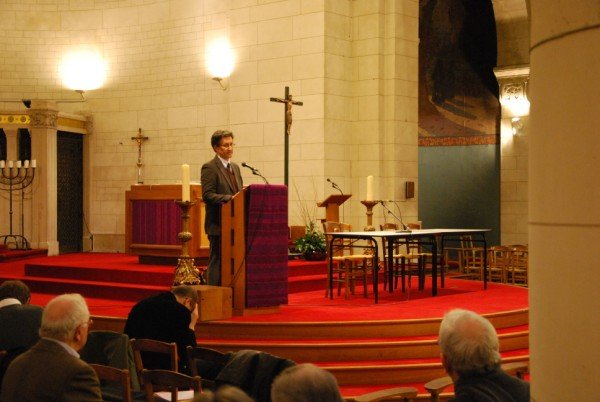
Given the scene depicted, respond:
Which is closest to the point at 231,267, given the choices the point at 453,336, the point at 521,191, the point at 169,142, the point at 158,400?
the point at 158,400

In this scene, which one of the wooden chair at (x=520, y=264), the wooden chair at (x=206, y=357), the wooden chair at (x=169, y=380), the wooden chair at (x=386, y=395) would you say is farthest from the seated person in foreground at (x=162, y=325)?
the wooden chair at (x=520, y=264)

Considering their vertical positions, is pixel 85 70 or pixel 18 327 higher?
pixel 85 70

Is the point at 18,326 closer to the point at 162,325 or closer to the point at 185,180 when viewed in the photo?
the point at 162,325

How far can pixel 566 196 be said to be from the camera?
1.98 metres

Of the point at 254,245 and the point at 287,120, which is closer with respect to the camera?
Answer: the point at 254,245

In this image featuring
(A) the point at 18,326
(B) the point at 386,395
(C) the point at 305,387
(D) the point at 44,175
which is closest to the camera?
(C) the point at 305,387

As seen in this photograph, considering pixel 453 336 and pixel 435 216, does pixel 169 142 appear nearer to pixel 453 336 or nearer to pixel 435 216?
pixel 435 216

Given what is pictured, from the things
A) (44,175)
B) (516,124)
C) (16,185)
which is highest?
(516,124)

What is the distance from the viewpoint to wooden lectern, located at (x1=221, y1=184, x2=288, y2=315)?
732 cm

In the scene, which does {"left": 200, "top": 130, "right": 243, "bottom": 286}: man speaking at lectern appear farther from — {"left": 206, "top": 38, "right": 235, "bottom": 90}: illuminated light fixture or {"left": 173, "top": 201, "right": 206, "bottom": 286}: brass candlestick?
{"left": 206, "top": 38, "right": 235, "bottom": 90}: illuminated light fixture

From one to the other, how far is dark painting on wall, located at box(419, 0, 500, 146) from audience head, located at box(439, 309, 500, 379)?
12.7 metres

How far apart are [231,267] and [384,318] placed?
1461 millimetres

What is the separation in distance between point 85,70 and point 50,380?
12.2m

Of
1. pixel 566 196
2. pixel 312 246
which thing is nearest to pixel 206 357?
pixel 566 196
